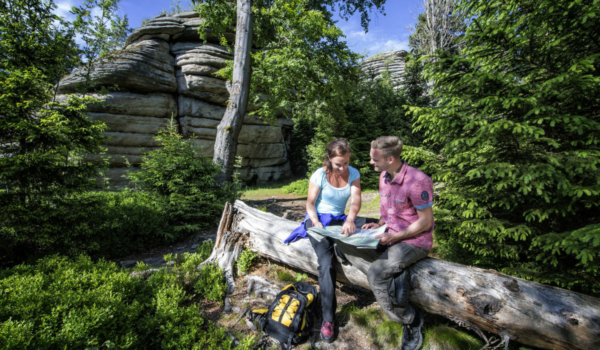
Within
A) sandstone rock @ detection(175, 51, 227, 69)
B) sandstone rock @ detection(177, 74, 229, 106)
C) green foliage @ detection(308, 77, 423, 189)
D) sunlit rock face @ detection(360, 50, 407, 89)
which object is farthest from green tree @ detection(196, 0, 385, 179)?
sunlit rock face @ detection(360, 50, 407, 89)

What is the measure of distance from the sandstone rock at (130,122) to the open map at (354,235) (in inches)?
473

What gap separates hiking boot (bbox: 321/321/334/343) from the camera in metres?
2.98

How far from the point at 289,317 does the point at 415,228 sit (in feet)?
5.78

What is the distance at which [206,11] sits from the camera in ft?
35.6

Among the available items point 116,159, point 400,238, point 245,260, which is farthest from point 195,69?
point 400,238

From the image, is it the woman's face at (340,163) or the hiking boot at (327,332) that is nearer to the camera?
the hiking boot at (327,332)

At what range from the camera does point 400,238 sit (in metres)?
2.71

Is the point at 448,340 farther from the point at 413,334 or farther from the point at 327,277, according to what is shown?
the point at 327,277

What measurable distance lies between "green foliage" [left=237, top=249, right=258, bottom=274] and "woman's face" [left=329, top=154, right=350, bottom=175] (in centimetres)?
227

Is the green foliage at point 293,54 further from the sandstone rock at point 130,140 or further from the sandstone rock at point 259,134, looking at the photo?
the sandstone rock at point 130,140

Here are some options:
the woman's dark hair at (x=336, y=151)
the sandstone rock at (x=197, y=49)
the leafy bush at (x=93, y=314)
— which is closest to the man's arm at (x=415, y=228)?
the woman's dark hair at (x=336, y=151)

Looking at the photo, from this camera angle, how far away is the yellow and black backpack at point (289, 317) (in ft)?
9.71

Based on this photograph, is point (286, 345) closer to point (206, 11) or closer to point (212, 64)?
point (206, 11)

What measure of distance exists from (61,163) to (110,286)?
285 centimetres
